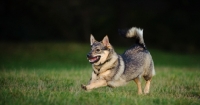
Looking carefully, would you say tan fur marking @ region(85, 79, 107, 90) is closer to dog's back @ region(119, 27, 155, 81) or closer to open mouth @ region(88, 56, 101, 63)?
open mouth @ region(88, 56, 101, 63)

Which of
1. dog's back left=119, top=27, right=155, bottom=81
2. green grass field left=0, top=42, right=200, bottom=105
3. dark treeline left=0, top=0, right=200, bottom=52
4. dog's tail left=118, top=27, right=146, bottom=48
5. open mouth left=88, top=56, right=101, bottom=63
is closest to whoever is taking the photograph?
green grass field left=0, top=42, right=200, bottom=105

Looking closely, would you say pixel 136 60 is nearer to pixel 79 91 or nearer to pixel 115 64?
pixel 115 64

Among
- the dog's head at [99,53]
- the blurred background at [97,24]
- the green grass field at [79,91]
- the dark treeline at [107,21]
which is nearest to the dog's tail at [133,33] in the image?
the dog's head at [99,53]

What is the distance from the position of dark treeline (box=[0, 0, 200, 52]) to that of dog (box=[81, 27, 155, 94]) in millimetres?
21228

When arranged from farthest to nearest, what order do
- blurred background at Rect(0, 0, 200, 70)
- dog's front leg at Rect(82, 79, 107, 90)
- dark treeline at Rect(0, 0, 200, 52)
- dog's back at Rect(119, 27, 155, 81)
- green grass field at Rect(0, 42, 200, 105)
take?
dark treeline at Rect(0, 0, 200, 52)
blurred background at Rect(0, 0, 200, 70)
dog's back at Rect(119, 27, 155, 81)
dog's front leg at Rect(82, 79, 107, 90)
green grass field at Rect(0, 42, 200, 105)

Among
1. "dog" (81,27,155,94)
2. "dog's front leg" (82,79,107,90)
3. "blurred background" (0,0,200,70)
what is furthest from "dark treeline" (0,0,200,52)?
"dog's front leg" (82,79,107,90)

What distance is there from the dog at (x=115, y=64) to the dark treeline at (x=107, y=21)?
21228 mm

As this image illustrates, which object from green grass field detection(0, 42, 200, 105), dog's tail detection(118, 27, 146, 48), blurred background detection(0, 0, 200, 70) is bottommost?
green grass field detection(0, 42, 200, 105)

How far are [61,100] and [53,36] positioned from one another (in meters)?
28.9

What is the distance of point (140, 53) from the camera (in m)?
10.5

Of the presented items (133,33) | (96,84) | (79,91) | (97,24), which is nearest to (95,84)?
(96,84)

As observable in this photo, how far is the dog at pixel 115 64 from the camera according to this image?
9.19 metres

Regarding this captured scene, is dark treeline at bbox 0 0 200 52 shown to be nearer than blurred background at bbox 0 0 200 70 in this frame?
No

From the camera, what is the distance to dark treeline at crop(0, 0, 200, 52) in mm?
31969
